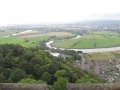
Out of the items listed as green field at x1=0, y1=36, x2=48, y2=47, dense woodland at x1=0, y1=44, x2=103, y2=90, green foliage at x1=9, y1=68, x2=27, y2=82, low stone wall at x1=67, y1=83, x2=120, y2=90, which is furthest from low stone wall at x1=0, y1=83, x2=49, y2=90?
green field at x1=0, y1=36, x2=48, y2=47

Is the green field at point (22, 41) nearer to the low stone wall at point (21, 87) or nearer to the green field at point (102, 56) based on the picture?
the green field at point (102, 56)

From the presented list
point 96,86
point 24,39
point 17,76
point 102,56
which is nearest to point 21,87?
point 96,86

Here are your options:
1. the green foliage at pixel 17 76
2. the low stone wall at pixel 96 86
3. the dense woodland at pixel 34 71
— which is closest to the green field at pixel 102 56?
the dense woodland at pixel 34 71

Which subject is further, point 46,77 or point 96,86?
point 46,77

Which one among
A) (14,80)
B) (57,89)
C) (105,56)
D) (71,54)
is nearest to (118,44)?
(105,56)

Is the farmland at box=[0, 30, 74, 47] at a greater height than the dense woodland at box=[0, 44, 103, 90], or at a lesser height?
lesser

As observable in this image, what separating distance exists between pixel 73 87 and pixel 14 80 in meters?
9.86

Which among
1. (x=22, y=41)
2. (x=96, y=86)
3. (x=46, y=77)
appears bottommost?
(x=22, y=41)

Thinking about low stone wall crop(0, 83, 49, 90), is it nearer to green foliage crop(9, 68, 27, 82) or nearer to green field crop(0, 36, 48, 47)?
green foliage crop(9, 68, 27, 82)

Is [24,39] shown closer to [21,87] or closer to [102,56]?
[102,56]

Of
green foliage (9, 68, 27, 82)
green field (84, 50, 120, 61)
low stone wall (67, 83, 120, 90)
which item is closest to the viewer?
low stone wall (67, 83, 120, 90)

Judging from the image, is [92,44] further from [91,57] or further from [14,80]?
[14,80]

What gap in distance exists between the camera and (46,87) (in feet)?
39.3

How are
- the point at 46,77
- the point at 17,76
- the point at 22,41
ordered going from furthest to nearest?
the point at 22,41 < the point at 46,77 < the point at 17,76
